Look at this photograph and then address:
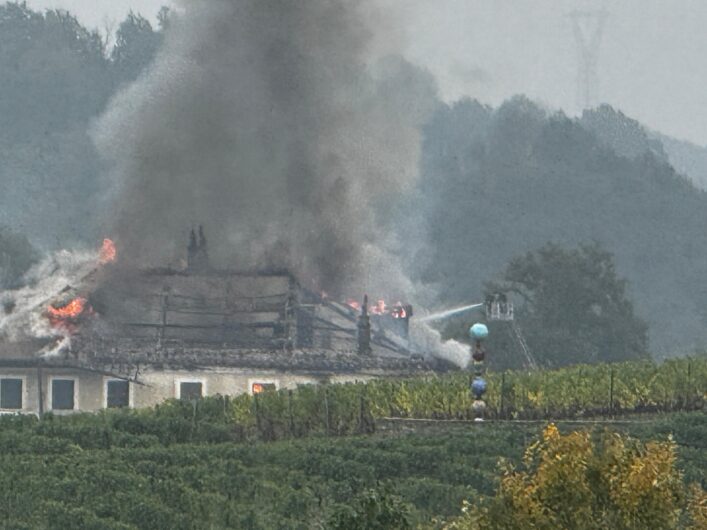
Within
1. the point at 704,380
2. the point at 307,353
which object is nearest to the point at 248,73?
the point at 307,353

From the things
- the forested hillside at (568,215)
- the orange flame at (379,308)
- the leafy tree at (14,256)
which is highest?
the forested hillside at (568,215)

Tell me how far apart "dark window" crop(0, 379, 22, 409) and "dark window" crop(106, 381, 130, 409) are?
2.70 meters

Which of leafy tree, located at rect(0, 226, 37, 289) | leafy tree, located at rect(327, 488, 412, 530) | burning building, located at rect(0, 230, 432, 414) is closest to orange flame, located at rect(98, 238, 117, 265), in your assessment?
burning building, located at rect(0, 230, 432, 414)

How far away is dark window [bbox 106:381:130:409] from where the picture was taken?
75062mm

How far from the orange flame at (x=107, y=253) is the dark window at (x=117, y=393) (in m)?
5.92

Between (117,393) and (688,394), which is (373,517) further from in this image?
(117,393)

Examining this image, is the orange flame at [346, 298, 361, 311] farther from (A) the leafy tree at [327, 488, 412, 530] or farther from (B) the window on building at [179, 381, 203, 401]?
(A) the leafy tree at [327, 488, 412, 530]

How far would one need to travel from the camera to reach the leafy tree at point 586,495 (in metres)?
29.6

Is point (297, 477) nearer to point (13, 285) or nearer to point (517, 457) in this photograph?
point (517, 457)

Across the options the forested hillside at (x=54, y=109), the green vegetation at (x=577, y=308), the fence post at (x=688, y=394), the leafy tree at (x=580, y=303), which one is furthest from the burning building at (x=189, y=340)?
the forested hillside at (x=54, y=109)

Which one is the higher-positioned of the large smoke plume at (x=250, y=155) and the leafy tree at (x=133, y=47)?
the leafy tree at (x=133, y=47)

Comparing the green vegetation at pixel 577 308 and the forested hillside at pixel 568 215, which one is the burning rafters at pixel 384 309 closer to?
the green vegetation at pixel 577 308

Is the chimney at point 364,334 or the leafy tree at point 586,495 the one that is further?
the chimney at point 364,334

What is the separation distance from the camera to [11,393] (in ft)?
247
